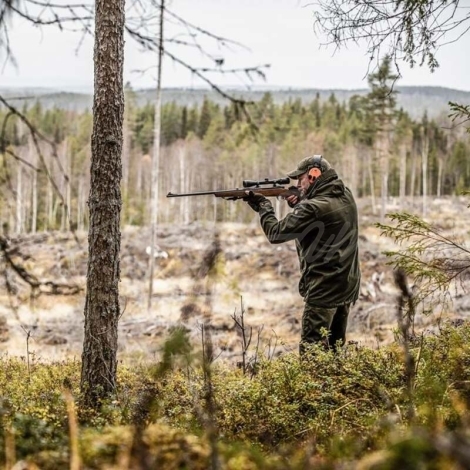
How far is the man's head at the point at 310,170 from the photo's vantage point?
5.35 m

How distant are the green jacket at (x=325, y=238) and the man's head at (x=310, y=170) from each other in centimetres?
6

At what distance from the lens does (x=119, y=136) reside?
16.2ft

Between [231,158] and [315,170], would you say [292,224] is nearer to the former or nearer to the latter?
[315,170]

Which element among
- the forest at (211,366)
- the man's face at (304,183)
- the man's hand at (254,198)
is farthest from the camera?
the man's hand at (254,198)

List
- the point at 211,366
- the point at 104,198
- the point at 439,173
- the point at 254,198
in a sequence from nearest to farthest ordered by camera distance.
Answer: the point at 211,366 < the point at 104,198 < the point at 254,198 < the point at 439,173

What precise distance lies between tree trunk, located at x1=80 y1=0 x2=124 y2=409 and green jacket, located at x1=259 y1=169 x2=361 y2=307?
1422 millimetres

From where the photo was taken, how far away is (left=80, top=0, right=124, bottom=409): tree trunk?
4875mm

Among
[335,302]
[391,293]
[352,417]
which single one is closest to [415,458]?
[352,417]

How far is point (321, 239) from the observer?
17.4 ft

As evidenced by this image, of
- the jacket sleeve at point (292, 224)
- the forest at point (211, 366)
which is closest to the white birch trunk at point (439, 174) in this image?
the forest at point (211, 366)

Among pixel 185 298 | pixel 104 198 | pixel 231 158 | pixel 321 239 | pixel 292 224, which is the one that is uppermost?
pixel 231 158

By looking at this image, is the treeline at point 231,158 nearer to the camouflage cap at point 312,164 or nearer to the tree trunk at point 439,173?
the tree trunk at point 439,173

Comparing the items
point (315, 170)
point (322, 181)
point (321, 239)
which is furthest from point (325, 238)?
point (315, 170)

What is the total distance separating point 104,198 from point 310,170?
186 centimetres
